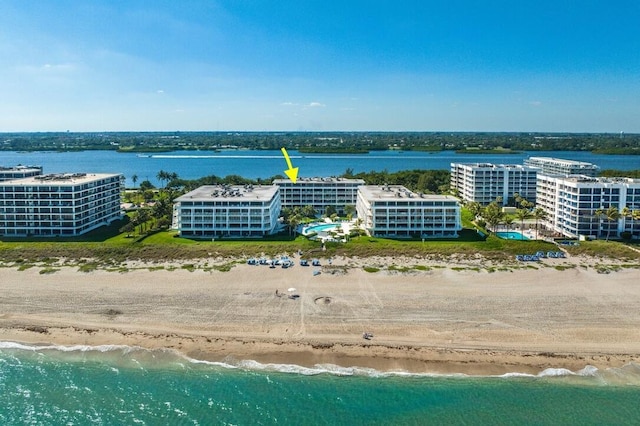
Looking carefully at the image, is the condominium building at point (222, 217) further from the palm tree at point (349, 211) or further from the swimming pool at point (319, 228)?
the palm tree at point (349, 211)

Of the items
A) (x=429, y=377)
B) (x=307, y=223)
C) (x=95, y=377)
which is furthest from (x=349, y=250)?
(x=95, y=377)

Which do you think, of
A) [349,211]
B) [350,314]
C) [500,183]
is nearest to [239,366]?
[350,314]

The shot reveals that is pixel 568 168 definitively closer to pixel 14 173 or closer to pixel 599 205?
pixel 599 205

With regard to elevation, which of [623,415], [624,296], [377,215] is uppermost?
[377,215]

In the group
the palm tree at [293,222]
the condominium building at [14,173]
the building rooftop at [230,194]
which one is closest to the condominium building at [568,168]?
the palm tree at [293,222]

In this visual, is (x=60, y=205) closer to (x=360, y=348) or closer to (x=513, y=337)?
(x=360, y=348)

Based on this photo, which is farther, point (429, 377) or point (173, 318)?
point (173, 318)

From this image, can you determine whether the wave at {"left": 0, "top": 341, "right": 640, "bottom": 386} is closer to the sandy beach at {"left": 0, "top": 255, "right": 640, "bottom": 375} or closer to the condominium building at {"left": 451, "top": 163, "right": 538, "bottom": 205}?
the sandy beach at {"left": 0, "top": 255, "right": 640, "bottom": 375}

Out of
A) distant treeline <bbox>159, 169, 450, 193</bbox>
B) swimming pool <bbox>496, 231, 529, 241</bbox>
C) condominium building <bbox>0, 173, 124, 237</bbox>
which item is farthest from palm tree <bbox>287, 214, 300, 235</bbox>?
distant treeline <bbox>159, 169, 450, 193</bbox>
